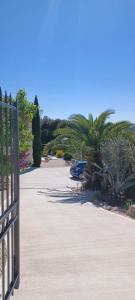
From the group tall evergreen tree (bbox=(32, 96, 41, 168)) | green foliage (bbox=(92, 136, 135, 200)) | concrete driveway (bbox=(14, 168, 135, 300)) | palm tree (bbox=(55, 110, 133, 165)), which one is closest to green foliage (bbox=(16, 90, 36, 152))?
palm tree (bbox=(55, 110, 133, 165))

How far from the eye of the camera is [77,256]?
6359mm

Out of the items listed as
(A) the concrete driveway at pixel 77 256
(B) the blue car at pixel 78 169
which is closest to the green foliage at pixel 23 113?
(A) the concrete driveway at pixel 77 256

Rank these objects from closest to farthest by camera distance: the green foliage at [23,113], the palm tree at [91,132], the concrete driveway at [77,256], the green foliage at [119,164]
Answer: the concrete driveway at [77,256], the green foliage at [119,164], the green foliage at [23,113], the palm tree at [91,132]

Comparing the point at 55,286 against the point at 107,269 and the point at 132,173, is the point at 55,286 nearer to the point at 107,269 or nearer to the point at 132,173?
the point at 107,269

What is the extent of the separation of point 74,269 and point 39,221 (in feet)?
13.7

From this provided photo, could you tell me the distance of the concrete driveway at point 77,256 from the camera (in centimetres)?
482

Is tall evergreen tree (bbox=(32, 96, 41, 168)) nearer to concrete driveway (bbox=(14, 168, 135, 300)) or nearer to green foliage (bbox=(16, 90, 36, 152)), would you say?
green foliage (bbox=(16, 90, 36, 152))

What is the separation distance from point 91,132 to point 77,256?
1112 centimetres

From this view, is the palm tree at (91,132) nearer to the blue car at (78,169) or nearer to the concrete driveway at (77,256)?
the concrete driveway at (77,256)

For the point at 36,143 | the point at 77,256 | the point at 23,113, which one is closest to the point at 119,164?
the point at 23,113

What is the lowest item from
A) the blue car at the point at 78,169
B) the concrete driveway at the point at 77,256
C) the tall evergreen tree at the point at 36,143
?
the concrete driveway at the point at 77,256

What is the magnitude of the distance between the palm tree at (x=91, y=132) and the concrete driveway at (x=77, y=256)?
6424 mm

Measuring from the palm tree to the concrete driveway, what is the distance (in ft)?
21.1

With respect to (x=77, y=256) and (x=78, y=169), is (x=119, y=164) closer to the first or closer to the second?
(x=77, y=256)
